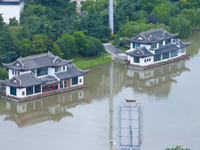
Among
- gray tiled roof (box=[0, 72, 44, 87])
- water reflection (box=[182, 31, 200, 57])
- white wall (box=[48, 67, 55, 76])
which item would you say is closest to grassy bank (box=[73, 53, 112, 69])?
white wall (box=[48, 67, 55, 76])

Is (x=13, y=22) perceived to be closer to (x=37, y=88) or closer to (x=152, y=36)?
(x=152, y=36)

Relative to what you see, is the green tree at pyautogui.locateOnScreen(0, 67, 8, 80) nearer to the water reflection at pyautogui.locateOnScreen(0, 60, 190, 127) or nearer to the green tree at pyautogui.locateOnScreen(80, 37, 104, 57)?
the water reflection at pyautogui.locateOnScreen(0, 60, 190, 127)

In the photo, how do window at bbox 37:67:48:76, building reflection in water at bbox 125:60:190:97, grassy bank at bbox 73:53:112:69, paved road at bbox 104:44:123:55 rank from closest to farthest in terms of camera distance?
1. window at bbox 37:67:48:76
2. building reflection in water at bbox 125:60:190:97
3. grassy bank at bbox 73:53:112:69
4. paved road at bbox 104:44:123:55

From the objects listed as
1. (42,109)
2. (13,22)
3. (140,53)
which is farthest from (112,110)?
(13,22)

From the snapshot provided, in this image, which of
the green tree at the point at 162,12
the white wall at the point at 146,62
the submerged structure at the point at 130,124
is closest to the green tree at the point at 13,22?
the white wall at the point at 146,62

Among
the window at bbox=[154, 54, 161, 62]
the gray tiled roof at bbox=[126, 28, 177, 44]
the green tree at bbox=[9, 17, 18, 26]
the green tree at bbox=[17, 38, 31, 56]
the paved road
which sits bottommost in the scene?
the window at bbox=[154, 54, 161, 62]

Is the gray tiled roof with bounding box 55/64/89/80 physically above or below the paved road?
below

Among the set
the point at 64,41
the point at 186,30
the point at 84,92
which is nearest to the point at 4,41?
the point at 64,41

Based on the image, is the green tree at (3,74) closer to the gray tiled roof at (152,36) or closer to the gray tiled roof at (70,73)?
the gray tiled roof at (70,73)
